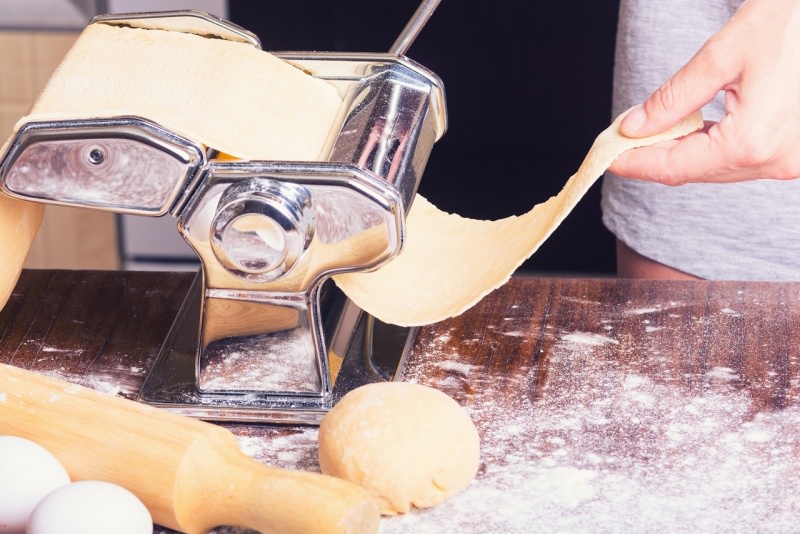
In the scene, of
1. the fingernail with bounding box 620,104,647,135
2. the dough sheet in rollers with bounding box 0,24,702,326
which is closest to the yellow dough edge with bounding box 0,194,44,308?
the dough sheet in rollers with bounding box 0,24,702,326

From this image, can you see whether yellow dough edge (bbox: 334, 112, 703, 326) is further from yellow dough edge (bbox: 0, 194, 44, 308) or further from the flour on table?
yellow dough edge (bbox: 0, 194, 44, 308)

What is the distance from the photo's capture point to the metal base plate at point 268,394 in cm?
92

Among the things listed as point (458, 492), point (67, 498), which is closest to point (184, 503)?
point (67, 498)

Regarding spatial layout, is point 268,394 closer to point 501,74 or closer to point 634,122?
point 634,122

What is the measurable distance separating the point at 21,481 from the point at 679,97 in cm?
65

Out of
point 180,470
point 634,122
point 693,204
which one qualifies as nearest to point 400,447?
point 180,470

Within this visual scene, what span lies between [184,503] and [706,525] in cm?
37

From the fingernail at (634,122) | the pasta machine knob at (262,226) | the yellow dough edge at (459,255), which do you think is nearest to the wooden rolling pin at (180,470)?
Answer: the pasta machine knob at (262,226)

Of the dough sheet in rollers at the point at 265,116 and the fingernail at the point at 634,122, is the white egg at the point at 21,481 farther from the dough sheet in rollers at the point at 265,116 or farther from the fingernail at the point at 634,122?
the fingernail at the point at 634,122

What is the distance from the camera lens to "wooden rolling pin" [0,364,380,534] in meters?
0.72

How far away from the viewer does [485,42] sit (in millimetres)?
2285

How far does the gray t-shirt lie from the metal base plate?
0.51 meters

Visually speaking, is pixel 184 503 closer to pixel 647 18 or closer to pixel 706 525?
pixel 706 525

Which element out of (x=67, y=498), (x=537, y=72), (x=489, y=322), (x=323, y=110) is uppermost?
(x=323, y=110)
